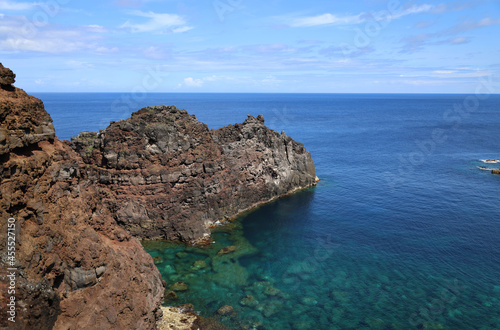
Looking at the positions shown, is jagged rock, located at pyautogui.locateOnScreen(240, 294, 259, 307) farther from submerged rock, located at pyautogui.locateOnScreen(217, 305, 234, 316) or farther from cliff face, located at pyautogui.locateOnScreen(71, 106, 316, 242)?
cliff face, located at pyautogui.locateOnScreen(71, 106, 316, 242)

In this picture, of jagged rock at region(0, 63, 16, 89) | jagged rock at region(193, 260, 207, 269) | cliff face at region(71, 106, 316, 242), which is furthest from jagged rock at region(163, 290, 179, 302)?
jagged rock at region(0, 63, 16, 89)

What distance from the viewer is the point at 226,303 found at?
37656 millimetres

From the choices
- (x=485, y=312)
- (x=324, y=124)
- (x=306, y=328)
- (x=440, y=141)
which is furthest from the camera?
(x=324, y=124)

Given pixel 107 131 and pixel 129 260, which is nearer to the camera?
pixel 129 260

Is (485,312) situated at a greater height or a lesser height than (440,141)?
lesser

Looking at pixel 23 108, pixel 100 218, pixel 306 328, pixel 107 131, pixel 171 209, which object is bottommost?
Result: pixel 306 328

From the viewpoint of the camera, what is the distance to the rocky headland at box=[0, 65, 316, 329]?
2073 centimetres

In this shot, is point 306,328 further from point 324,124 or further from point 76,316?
point 324,124

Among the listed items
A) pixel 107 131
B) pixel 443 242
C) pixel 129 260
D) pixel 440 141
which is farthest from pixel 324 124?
pixel 129 260

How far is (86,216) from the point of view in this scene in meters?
25.8

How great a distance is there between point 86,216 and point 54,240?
133 inches

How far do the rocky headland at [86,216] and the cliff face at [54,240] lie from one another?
0.07 metres

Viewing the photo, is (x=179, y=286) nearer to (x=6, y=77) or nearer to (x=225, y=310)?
(x=225, y=310)

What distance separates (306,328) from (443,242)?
106 feet
